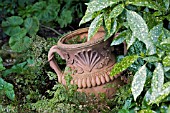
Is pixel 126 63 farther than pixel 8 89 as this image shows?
No

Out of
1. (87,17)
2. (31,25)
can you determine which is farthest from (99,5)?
(31,25)

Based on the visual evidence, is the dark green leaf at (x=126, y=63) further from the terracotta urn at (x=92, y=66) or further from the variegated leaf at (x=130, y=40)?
the terracotta urn at (x=92, y=66)

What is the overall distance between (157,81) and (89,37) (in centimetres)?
35

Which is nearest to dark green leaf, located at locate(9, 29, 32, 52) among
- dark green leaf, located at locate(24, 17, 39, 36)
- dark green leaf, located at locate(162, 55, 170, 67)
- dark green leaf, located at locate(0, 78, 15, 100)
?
dark green leaf, located at locate(24, 17, 39, 36)

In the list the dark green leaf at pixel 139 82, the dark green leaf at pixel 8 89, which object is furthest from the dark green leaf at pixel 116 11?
the dark green leaf at pixel 8 89

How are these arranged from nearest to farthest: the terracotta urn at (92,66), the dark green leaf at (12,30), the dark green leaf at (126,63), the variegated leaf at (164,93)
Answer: the variegated leaf at (164,93)
the dark green leaf at (126,63)
the terracotta urn at (92,66)
the dark green leaf at (12,30)

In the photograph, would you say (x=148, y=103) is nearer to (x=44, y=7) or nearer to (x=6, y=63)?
(x=6, y=63)

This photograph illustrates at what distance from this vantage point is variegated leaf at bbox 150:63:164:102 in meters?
1.37

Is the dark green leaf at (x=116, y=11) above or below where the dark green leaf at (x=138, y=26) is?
above

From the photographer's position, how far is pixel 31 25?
306 centimetres

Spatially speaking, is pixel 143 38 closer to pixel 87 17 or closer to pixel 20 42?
pixel 87 17

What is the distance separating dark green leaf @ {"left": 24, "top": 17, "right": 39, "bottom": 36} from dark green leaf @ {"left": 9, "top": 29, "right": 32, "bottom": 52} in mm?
124

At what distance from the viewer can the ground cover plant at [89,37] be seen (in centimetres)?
141

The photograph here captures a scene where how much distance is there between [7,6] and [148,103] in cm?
232
